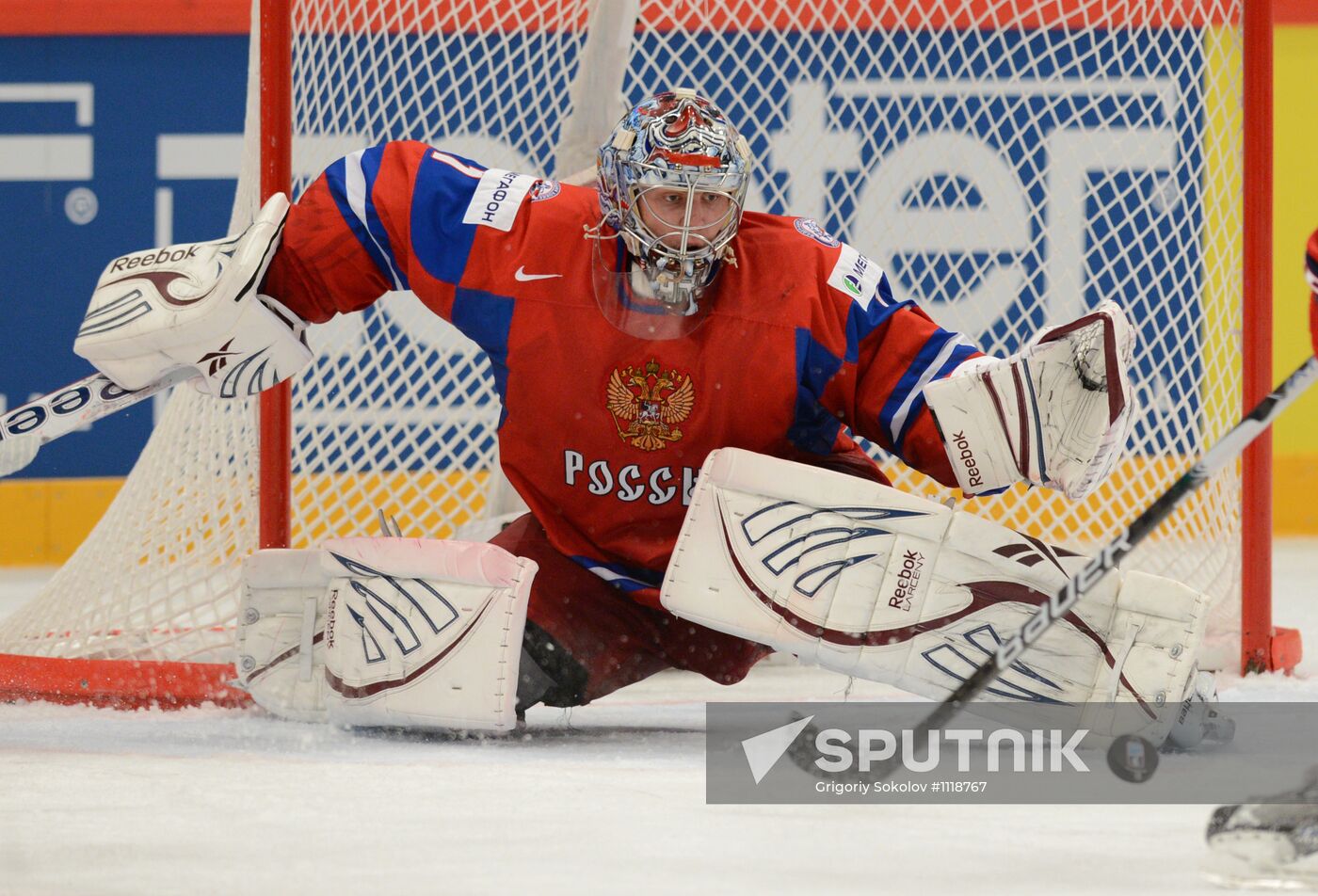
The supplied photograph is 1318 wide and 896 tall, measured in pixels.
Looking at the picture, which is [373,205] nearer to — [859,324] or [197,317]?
[197,317]

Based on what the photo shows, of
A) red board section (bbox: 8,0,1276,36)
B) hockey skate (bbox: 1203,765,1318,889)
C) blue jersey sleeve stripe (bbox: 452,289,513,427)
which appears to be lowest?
hockey skate (bbox: 1203,765,1318,889)

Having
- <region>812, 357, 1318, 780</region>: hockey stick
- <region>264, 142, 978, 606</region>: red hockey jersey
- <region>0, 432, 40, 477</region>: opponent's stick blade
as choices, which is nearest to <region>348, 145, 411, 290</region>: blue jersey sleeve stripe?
<region>264, 142, 978, 606</region>: red hockey jersey

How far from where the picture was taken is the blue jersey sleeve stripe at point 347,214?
2.34 m

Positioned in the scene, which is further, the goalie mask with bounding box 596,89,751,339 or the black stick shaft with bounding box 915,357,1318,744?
the goalie mask with bounding box 596,89,751,339

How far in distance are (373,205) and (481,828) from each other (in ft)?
3.27

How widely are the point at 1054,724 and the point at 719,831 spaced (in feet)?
2.10

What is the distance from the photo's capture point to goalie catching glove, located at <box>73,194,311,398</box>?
90.8 inches

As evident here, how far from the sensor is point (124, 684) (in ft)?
8.22

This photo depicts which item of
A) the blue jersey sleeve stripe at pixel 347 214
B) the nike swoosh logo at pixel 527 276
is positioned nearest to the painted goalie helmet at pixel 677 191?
the nike swoosh logo at pixel 527 276

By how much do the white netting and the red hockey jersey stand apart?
616mm

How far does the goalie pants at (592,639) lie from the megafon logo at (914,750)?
0.90ft

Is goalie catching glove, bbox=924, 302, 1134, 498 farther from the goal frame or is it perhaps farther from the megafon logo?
the goal frame

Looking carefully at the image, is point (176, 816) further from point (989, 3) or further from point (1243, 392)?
point (989, 3)

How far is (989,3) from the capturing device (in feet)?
11.5
